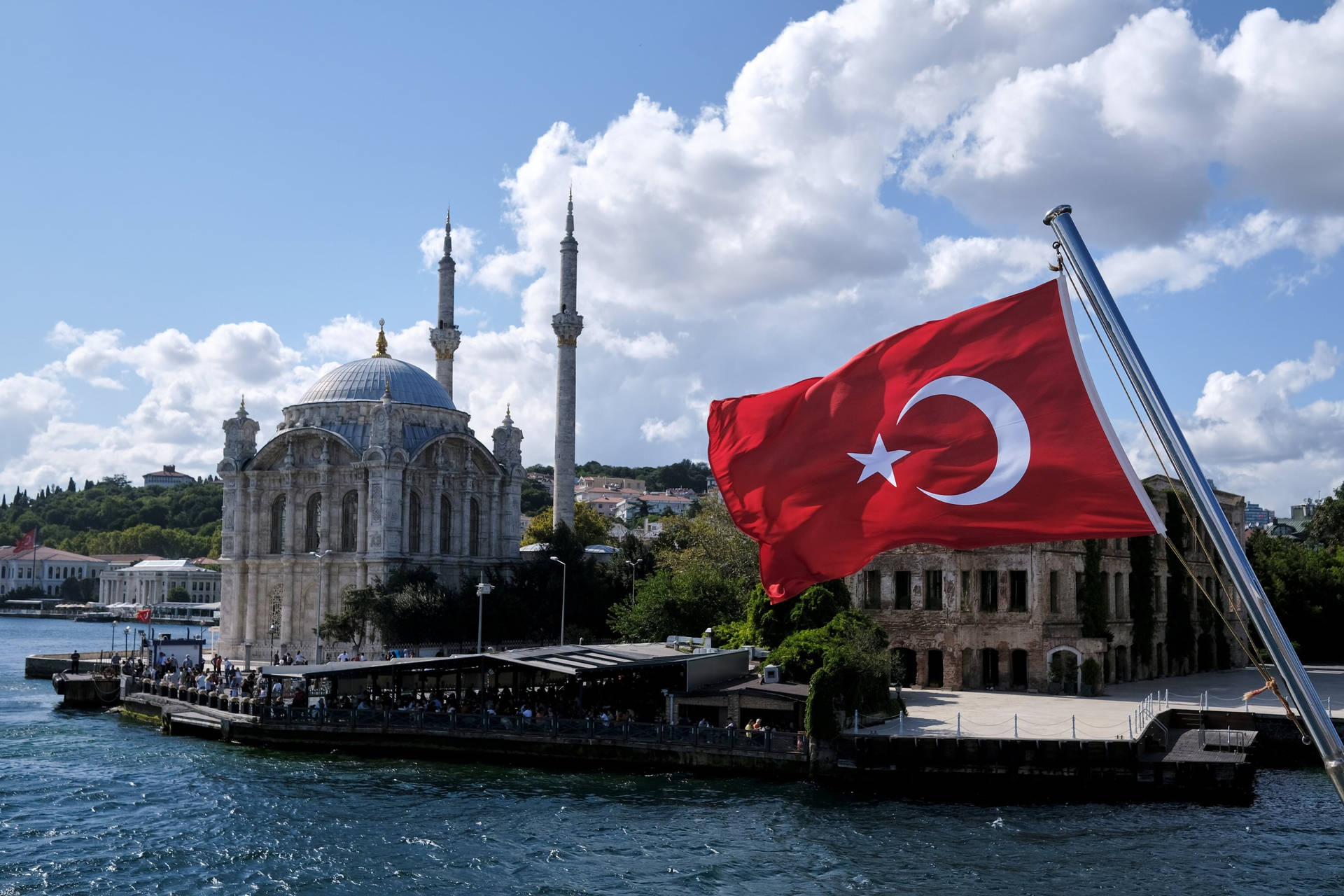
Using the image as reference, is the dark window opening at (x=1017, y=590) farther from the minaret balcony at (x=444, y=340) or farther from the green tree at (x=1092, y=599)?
the minaret balcony at (x=444, y=340)

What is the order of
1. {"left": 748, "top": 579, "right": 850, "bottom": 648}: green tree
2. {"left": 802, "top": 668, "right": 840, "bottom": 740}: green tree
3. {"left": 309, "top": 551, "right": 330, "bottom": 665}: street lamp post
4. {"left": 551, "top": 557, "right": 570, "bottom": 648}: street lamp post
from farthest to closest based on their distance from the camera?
1. {"left": 309, "top": 551, "right": 330, "bottom": 665}: street lamp post
2. {"left": 551, "top": 557, "right": 570, "bottom": 648}: street lamp post
3. {"left": 748, "top": 579, "right": 850, "bottom": 648}: green tree
4. {"left": 802, "top": 668, "right": 840, "bottom": 740}: green tree

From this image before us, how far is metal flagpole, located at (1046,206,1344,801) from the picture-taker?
327 inches

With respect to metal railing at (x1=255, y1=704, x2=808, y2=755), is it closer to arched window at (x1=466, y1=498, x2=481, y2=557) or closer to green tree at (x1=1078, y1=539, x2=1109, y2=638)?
green tree at (x1=1078, y1=539, x2=1109, y2=638)

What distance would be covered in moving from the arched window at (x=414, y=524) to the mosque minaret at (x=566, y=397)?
8883 millimetres

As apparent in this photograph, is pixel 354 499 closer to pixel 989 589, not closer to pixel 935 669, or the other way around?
pixel 935 669

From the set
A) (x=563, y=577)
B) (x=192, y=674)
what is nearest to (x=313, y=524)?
(x=563, y=577)

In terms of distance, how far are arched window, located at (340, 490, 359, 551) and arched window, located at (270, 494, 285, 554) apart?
4.22 meters

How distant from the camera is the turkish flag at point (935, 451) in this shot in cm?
1099

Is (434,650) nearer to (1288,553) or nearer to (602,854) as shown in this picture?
(602,854)

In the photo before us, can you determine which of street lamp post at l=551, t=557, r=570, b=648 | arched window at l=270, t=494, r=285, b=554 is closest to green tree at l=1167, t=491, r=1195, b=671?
street lamp post at l=551, t=557, r=570, b=648

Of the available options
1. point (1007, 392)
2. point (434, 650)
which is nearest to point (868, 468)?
point (1007, 392)

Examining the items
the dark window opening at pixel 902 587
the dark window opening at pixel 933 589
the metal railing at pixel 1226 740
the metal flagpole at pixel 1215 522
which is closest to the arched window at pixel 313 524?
the dark window opening at pixel 902 587

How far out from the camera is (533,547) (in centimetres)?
7394

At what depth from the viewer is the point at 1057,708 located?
39.3 meters
